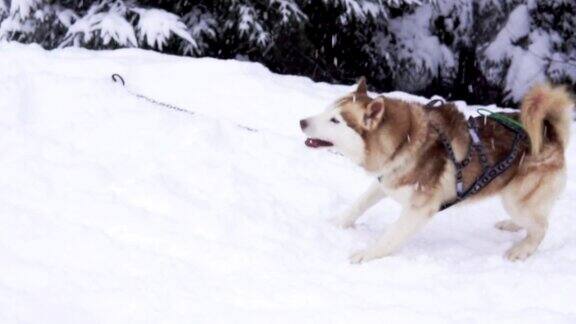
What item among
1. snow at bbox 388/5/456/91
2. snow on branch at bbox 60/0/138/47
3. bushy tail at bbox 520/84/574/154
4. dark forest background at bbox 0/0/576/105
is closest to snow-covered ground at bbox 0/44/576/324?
bushy tail at bbox 520/84/574/154

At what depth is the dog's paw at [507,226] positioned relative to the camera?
4.44 m

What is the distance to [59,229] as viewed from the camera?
3.52 meters

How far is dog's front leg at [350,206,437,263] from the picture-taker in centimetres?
377

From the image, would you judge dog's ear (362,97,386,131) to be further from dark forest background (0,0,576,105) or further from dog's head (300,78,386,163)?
dark forest background (0,0,576,105)

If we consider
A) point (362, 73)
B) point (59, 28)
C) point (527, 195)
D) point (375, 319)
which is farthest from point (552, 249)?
point (59, 28)

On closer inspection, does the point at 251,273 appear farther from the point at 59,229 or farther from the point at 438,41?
the point at 438,41

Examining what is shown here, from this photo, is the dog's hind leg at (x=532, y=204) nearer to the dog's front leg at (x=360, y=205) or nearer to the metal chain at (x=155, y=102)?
the dog's front leg at (x=360, y=205)

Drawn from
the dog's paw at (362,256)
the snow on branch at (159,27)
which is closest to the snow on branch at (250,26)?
the snow on branch at (159,27)

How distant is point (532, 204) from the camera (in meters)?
3.93

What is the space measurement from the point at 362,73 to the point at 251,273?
630cm

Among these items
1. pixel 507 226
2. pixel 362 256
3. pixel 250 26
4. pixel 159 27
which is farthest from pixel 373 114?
pixel 250 26

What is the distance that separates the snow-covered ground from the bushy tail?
0.70m

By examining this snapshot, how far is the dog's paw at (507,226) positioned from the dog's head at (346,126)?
131cm

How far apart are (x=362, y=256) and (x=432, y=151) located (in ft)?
2.46
